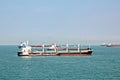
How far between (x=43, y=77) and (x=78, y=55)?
257 ft

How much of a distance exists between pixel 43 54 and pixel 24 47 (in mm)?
9631

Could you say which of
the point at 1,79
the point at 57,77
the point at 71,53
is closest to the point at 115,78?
the point at 57,77

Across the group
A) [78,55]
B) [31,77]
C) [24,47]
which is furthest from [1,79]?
[78,55]

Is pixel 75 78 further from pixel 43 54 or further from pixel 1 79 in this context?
pixel 43 54

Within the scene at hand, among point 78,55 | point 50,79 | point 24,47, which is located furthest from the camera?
point 78,55

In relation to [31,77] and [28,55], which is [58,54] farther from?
[31,77]

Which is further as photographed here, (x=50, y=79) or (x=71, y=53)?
(x=71, y=53)

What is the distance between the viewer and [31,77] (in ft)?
210

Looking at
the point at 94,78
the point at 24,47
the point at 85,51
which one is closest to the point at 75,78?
the point at 94,78

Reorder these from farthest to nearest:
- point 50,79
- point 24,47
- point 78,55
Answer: point 78,55, point 24,47, point 50,79

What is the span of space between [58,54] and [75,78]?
253ft

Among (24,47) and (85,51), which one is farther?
(85,51)

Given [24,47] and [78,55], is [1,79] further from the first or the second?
[78,55]

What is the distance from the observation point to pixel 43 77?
208 feet
